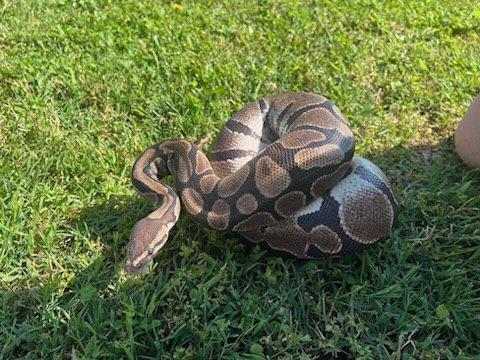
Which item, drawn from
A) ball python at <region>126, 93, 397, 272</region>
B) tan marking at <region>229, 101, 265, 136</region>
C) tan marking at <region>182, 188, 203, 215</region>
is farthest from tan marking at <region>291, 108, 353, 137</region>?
tan marking at <region>182, 188, 203, 215</region>

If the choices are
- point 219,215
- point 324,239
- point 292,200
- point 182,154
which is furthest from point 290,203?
point 182,154

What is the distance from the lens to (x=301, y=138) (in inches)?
150

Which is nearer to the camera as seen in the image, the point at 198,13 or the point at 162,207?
the point at 162,207

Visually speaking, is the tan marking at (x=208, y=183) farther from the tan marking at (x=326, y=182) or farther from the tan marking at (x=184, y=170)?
the tan marking at (x=326, y=182)

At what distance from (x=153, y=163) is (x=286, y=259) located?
1.24 m

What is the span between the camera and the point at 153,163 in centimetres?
428

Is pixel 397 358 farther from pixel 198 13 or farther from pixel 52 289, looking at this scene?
pixel 198 13

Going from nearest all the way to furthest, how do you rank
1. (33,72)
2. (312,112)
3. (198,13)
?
(312,112) → (33,72) → (198,13)

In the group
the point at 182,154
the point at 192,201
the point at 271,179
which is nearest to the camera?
the point at 271,179

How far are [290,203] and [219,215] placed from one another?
457mm

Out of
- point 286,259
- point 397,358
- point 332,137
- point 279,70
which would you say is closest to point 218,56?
point 279,70

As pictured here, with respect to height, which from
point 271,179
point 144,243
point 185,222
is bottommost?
point 185,222

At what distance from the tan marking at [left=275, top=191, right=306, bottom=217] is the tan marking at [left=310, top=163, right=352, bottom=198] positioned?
93 millimetres

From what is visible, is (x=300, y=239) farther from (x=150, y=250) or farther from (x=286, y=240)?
(x=150, y=250)
